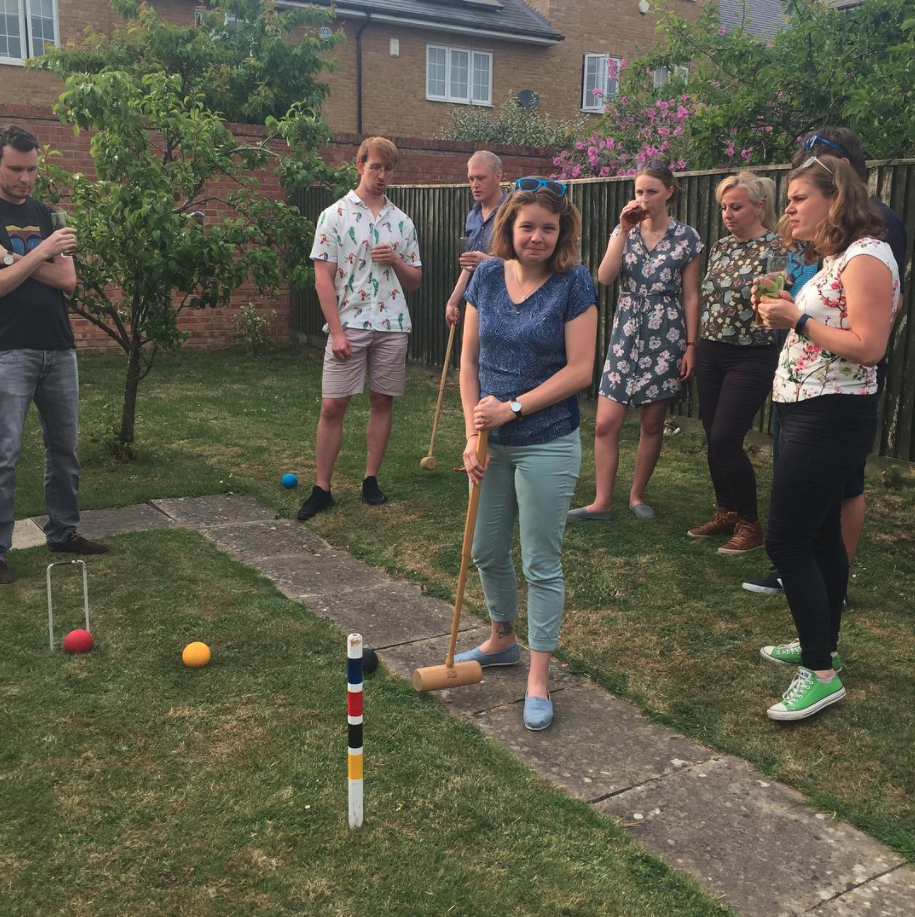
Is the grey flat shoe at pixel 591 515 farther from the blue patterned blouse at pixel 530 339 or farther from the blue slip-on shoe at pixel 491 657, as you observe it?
the blue patterned blouse at pixel 530 339

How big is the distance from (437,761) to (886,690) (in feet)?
5.82

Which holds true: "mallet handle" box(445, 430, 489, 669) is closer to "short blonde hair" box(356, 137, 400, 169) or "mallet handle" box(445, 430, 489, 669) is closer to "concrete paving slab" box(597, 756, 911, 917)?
"concrete paving slab" box(597, 756, 911, 917)

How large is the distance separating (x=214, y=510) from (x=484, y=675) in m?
2.67

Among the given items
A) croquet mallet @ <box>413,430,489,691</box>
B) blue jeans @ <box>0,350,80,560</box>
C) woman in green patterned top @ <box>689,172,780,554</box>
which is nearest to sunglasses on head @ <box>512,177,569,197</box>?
croquet mallet @ <box>413,430,489,691</box>

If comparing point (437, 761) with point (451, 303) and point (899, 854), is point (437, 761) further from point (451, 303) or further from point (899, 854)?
point (451, 303)

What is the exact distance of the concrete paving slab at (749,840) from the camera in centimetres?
247

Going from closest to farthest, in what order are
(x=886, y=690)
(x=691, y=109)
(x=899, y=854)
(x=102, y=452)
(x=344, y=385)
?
1. (x=899, y=854)
2. (x=886, y=690)
3. (x=344, y=385)
4. (x=102, y=452)
5. (x=691, y=109)

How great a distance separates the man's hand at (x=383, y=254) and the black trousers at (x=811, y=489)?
116 inches

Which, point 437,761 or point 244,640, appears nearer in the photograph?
point 437,761

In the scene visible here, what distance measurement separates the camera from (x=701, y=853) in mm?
2615

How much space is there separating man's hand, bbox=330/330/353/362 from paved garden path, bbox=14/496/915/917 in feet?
5.28

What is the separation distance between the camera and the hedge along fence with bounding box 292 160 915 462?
20.6ft

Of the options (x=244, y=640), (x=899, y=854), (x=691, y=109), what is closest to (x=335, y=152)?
(x=691, y=109)

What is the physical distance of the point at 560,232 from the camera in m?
3.23
